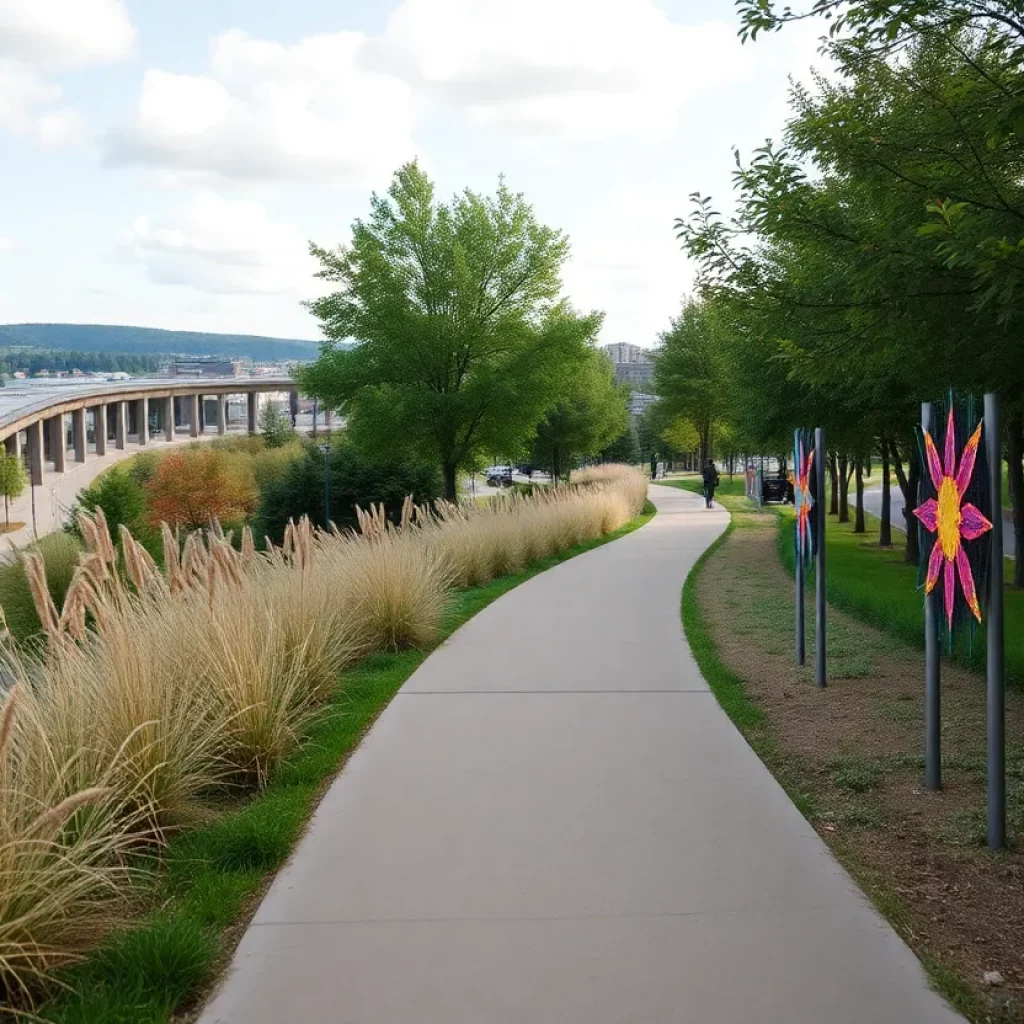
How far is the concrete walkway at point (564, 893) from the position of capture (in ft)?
12.5

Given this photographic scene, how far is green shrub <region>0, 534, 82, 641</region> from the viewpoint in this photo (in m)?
15.7

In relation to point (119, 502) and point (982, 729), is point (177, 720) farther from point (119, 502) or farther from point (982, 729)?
point (119, 502)

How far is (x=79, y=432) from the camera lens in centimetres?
Answer: 9531

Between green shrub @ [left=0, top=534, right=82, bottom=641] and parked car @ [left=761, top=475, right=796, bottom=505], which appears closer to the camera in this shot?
green shrub @ [left=0, top=534, right=82, bottom=641]

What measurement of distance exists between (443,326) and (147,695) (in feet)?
75.3

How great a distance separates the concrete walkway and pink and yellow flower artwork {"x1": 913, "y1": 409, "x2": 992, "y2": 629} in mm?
1446

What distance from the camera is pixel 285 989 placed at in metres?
3.91

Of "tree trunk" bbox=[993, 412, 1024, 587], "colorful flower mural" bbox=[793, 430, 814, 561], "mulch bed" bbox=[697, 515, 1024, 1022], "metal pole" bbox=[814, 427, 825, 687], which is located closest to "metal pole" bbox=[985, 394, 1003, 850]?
"mulch bed" bbox=[697, 515, 1024, 1022]

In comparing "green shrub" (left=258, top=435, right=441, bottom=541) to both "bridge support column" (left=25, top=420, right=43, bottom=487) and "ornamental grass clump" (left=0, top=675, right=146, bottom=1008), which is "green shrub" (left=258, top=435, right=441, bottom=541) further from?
"bridge support column" (left=25, top=420, right=43, bottom=487)

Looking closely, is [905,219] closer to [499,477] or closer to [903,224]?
[903,224]

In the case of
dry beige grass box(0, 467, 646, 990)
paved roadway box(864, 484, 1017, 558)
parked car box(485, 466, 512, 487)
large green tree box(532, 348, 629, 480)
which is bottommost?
paved roadway box(864, 484, 1017, 558)

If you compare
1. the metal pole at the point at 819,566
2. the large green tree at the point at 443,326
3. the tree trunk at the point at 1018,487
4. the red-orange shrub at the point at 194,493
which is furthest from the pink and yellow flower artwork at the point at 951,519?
the red-orange shrub at the point at 194,493

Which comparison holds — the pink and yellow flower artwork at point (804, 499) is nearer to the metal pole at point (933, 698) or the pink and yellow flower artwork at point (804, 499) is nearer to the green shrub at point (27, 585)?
the metal pole at point (933, 698)

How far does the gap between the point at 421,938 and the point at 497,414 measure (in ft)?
80.4
